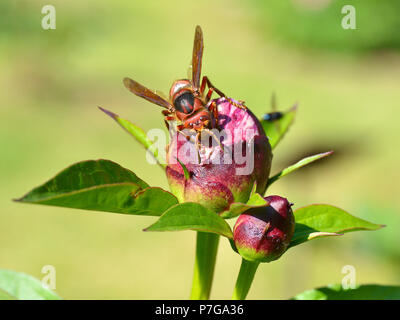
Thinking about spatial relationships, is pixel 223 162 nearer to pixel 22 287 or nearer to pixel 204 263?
pixel 204 263

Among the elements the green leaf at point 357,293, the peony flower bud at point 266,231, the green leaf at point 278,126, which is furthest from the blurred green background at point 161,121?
the peony flower bud at point 266,231

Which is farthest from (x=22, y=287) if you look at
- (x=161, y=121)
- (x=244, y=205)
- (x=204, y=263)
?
(x=161, y=121)

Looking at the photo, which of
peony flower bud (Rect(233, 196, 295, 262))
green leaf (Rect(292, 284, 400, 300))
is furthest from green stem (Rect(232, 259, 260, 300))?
green leaf (Rect(292, 284, 400, 300))

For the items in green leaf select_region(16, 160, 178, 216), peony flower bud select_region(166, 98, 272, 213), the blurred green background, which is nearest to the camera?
green leaf select_region(16, 160, 178, 216)

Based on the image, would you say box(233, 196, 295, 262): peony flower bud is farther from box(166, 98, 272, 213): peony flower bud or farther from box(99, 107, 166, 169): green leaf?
box(99, 107, 166, 169): green leaf

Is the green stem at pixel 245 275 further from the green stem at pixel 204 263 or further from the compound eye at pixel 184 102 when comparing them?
the compound eye at pixel 184 102

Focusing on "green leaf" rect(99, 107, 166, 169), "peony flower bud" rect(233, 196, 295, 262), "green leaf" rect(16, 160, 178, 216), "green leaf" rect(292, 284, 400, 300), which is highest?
"green leaf" rect(99, 107, 166, 169)

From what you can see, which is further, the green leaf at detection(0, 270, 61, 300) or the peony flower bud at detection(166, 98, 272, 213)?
the green leaf at detection(0, 270, 61, 300)
